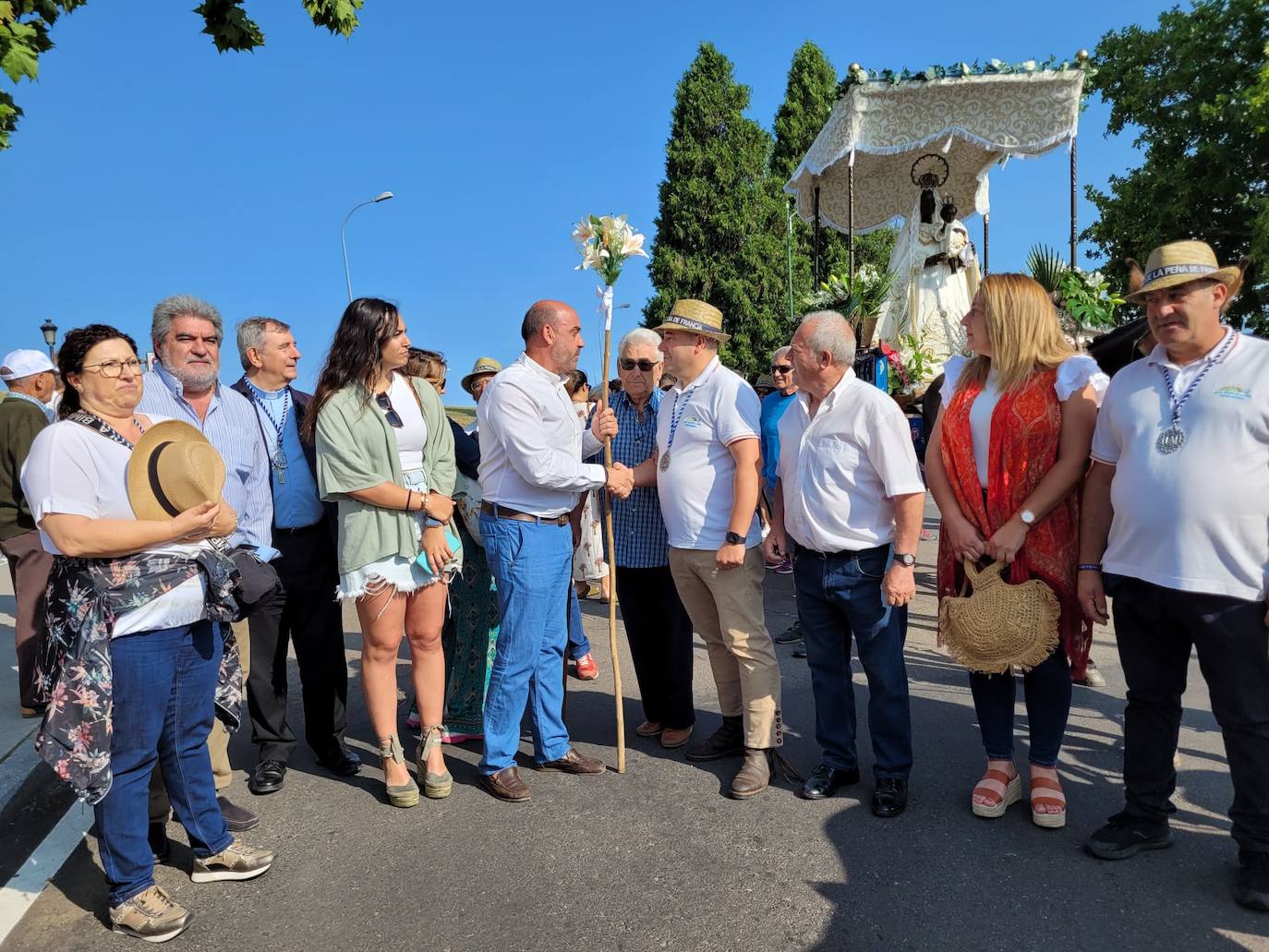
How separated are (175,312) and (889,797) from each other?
12.2 feet

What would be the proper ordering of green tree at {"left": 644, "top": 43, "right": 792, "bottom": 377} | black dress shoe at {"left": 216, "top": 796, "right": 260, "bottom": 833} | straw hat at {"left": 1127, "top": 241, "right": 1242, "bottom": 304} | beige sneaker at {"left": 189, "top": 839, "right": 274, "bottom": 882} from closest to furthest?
straw hat at {"left": 1127, "top": 241, "right": 1242, "bottom": 304}, beige sneaker at {"left": 189, "top": 839, "right": 274, "bottom": 882}, black dress shoe at {"left": 216, "top": 796, "right": 260, "bottom": 833}, green tree at {"left": 644, "top": 43, "right": 792, "bottom": 377}

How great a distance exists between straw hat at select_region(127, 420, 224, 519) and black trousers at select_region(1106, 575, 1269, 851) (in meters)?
3.27

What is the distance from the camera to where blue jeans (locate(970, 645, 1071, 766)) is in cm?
340

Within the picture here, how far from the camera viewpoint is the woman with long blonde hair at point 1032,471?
3.32m

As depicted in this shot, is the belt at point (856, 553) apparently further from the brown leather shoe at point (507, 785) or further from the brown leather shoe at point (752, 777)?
the brown leather shoe at point (507, 785)

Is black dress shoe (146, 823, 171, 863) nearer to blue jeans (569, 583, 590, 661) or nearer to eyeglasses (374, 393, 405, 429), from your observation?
eyeglasses (374, 393, 405, 429)

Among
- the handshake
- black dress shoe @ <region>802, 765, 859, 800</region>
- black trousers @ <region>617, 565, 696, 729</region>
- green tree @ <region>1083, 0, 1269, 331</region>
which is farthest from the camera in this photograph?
green tree @ <region>1083, 0, 1269, 331</region>

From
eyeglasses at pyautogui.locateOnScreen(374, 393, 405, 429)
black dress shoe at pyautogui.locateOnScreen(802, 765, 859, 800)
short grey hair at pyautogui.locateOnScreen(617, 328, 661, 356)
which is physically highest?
short grey hair at pyautogui.locateOnScreen(617, 328, 661, 356)

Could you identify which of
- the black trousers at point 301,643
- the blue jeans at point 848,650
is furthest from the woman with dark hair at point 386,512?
the blue jeans at point 848,650

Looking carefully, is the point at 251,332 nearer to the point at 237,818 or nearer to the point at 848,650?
the point at 237,818

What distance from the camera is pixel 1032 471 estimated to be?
132 inches

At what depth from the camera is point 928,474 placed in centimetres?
373

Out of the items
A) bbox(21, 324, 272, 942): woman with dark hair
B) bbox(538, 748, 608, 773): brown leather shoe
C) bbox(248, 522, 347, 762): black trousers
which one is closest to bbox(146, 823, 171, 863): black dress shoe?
bbox(21, 324, 272, 942): woman with dark hair

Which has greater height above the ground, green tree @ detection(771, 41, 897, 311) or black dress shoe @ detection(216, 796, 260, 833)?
green tree @ detection(771, 41, 897, 311)
